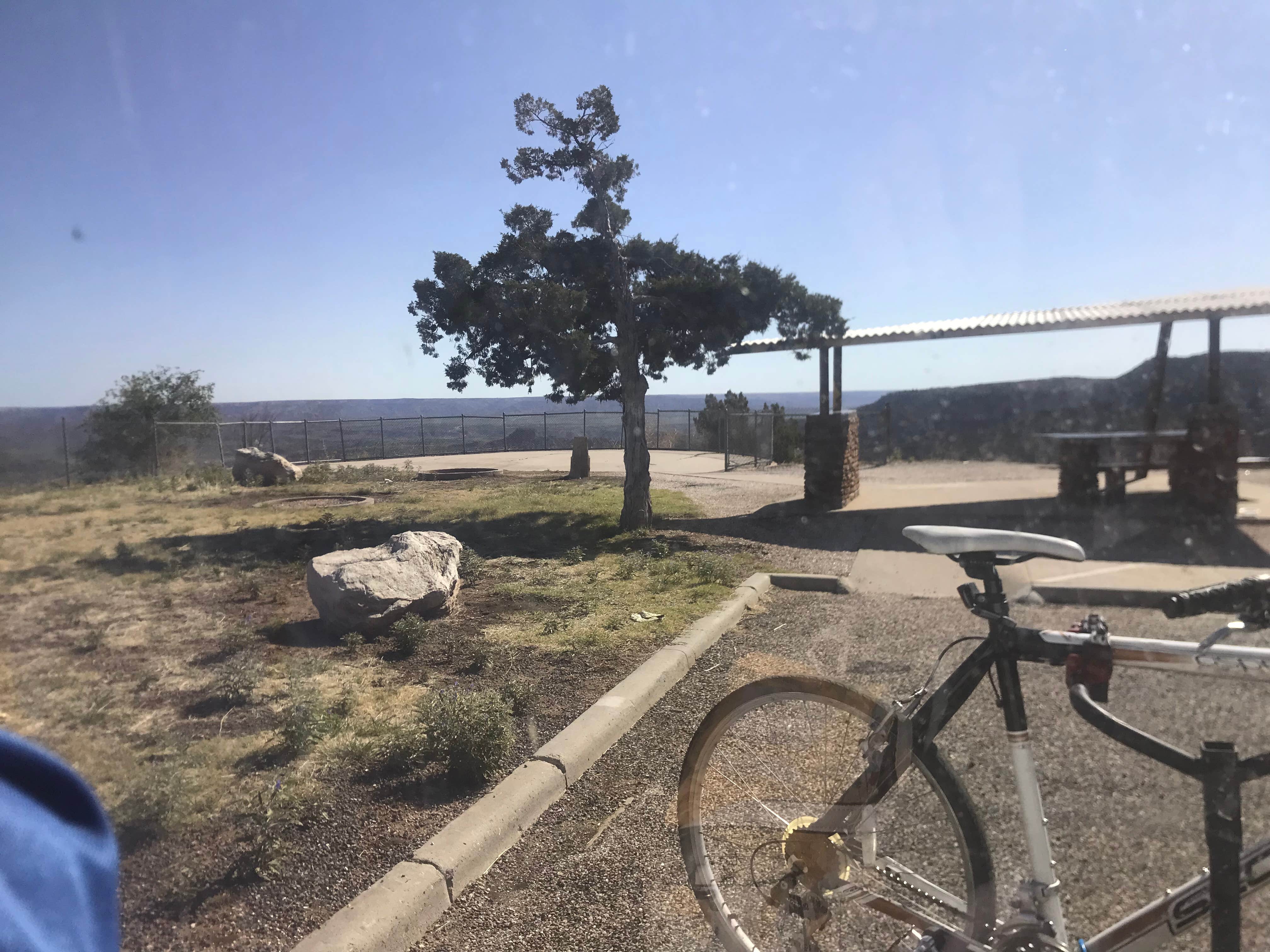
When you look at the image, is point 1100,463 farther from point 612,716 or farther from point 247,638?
point 247,638

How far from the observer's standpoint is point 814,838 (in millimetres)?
2322

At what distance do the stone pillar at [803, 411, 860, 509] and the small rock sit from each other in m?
12.8

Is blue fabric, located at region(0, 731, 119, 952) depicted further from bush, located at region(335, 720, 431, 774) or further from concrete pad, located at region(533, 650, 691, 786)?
bush, located at region(335, 720, 431, 774)

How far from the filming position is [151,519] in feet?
42.7

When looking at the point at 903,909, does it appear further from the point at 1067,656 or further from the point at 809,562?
the point at 809,562

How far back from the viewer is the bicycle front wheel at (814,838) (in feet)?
7.18

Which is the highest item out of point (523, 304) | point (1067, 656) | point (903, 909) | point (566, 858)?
point (523, 304)

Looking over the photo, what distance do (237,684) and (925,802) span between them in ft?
13.4

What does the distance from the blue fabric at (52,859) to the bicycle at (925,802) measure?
5.78ft

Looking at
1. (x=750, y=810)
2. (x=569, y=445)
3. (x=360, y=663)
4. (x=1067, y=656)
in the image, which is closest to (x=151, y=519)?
(x=360, y=663)

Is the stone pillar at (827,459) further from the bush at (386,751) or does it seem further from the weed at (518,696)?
the bush at (386,751)

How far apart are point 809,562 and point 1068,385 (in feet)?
120

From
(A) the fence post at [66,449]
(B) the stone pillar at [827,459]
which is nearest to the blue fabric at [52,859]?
(B) the stone pillar at [827,459]

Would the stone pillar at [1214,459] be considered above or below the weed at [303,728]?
above
